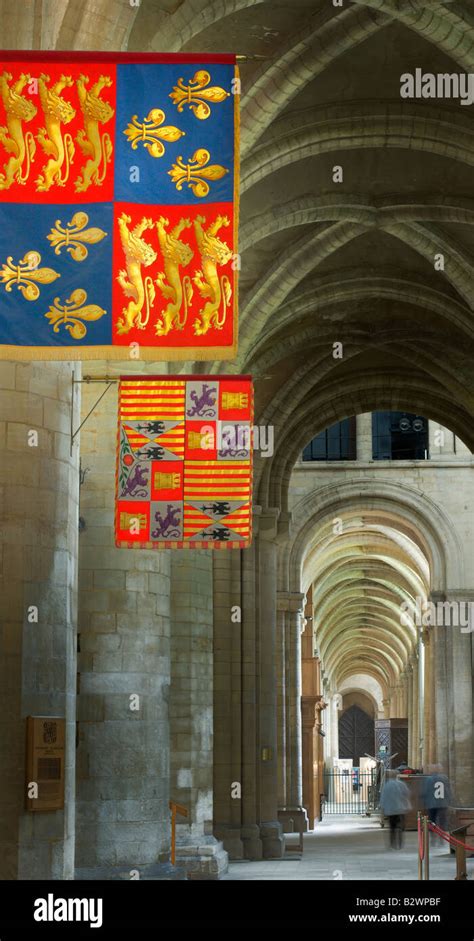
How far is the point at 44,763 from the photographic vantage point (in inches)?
442

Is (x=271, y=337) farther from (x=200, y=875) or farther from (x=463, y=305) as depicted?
(x=200, y=875)

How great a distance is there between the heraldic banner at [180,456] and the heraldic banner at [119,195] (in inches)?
189

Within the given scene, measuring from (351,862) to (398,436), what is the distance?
739 inches

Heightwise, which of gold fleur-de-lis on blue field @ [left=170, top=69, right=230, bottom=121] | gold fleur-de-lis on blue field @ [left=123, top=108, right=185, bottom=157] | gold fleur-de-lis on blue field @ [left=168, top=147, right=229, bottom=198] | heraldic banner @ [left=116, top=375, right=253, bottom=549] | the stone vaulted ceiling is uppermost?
the stone vaulted ceiling

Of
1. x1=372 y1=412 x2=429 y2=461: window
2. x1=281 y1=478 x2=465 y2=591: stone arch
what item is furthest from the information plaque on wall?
x1=372 y1=412 x2=429 y2=461: window

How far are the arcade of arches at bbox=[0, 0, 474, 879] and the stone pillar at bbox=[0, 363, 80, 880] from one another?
0.02m

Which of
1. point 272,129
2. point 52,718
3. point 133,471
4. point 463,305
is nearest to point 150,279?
point 52,718

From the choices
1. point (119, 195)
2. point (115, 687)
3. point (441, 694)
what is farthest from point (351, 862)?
point (119, 195)

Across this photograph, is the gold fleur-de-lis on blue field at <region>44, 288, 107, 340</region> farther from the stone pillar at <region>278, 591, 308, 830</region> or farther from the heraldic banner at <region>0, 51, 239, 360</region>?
the stone pillar at <region>278, 591, 308, 830</region>

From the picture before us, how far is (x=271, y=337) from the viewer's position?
96.6 ft

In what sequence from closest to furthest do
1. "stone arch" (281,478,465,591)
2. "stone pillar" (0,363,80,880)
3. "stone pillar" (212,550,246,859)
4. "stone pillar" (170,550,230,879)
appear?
1. "stone pillar" (0,363,80,880)
2. "stone pillar" (170,550,230,879)
3. "stone pillar" (212,550,246,859)
4. "stone arch" (281,478,465,591)

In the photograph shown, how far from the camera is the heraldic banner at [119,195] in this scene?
391 inches

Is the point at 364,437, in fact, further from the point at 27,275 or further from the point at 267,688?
the point at 27,275

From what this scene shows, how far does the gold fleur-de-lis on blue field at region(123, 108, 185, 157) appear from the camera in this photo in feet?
33.0
